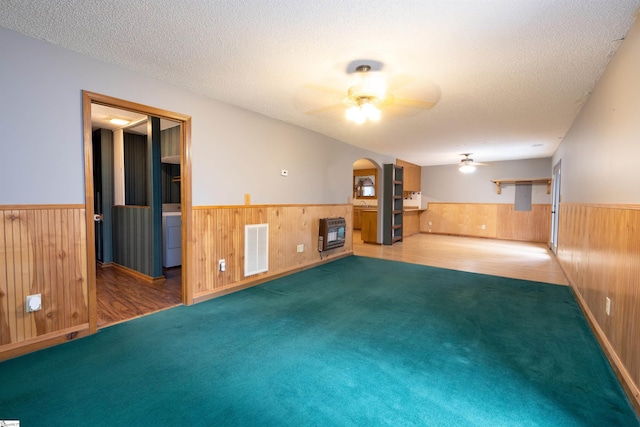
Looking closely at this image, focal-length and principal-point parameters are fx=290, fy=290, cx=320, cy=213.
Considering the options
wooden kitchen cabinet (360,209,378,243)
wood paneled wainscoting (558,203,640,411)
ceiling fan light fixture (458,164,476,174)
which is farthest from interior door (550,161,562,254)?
wooden kitchen cabinet (360,209,378,243)

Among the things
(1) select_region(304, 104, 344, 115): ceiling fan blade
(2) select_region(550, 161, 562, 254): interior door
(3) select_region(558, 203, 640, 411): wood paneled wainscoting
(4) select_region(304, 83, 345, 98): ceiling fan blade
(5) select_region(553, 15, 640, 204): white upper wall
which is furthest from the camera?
(2) select_region(550, 161, 562, 254): interior door

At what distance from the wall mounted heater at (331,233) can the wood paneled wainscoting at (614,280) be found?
3.41m

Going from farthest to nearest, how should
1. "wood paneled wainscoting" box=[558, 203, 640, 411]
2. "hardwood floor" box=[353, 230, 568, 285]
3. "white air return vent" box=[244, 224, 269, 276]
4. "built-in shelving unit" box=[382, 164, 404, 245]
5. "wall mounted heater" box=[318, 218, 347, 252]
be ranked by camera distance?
"built-in shelving unit" box=[382, 164, 404, 245], "wall mounted heater" box=[318, 218, 347, 252], "hardwood floor" box=[353, 230, 568, 285], "white air return vent" box=[244, 224, 269, 276], "wood paneled wainscoting" box=[558, 203, 640, 411]

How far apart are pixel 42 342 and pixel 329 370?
2223 mm

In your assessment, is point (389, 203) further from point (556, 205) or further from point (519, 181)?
point (519, 181)

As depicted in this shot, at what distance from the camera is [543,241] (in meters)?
8.12

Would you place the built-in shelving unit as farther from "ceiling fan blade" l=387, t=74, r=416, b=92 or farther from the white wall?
"ceiling fan blade" l=387, t=74, r=416, b=92

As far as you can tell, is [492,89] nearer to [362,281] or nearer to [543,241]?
[362,281]

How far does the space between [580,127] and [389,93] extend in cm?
270

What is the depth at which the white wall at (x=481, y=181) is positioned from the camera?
8125mm

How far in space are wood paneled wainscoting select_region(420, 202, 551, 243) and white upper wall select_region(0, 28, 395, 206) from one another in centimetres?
689

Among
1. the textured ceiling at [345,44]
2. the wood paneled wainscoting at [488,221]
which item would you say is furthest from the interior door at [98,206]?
the wood paneled wainscoting at [488,221]

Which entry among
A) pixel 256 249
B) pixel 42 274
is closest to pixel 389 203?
pixel 256 249

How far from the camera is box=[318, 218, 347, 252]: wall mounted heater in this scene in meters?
5.13
